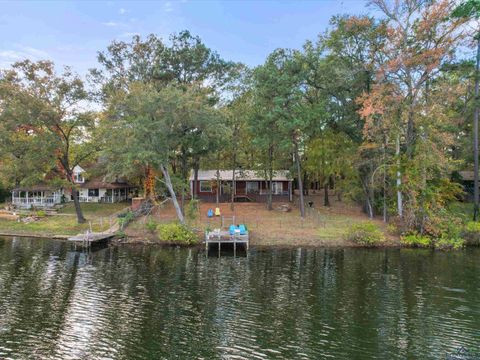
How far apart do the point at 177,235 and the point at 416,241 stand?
2025 cm

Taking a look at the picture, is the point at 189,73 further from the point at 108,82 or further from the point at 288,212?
the point at 288,212

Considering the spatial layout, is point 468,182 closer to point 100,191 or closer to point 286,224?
point 286,224

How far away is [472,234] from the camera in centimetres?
3158

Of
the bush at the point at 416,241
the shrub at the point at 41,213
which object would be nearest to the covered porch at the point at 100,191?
the shrub at the point at 41,213

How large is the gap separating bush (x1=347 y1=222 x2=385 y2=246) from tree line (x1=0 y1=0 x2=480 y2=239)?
321 cm

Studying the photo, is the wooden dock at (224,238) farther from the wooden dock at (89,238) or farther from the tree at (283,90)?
the tree at (283,90)

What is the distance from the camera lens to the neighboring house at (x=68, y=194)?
48094 millimetres

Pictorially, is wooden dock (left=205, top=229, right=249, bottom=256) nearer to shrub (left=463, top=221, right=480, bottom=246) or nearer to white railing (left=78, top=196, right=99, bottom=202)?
shrub (left=463, top=221, right=480, bottom=246)

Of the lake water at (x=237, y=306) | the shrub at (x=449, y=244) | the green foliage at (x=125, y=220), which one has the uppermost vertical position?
the green foliage at (x=125, y=220)

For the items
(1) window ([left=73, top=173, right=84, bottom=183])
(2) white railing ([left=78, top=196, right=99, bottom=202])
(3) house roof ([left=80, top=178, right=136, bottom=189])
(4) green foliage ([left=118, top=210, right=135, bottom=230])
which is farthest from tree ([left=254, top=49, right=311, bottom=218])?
(1) window ([left=73, top=173, right=84, bottom=183])

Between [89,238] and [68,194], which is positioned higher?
[68,194]

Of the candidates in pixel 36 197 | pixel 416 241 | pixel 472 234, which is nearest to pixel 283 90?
pixel 416 241

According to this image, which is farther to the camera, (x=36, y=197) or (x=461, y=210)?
(x=36, y=197)

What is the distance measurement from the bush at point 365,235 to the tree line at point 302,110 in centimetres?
321
